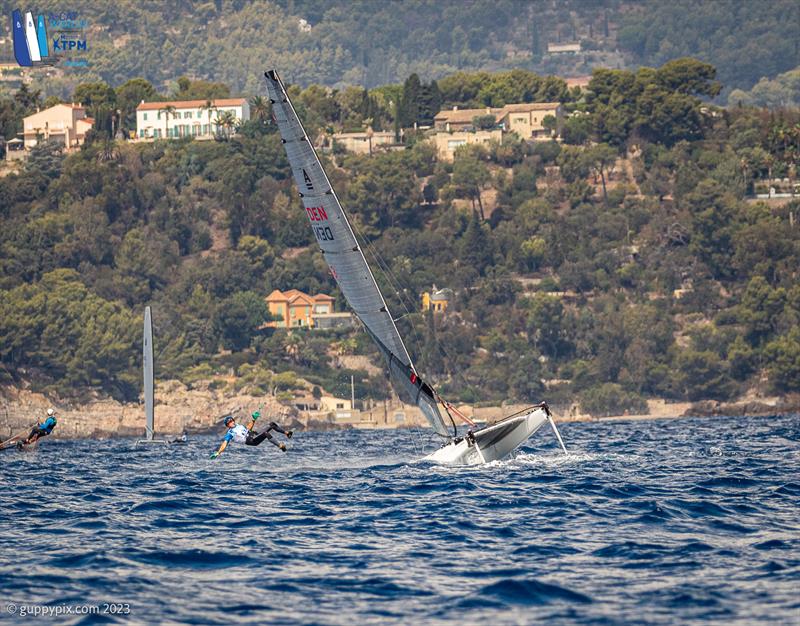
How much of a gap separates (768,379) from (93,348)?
6574 cm

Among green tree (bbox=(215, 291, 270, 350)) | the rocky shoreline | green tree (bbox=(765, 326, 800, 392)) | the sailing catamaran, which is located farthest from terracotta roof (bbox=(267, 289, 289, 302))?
the sailing catamaran

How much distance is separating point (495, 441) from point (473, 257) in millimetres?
131853

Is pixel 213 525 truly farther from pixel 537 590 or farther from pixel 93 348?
pixel 93 348

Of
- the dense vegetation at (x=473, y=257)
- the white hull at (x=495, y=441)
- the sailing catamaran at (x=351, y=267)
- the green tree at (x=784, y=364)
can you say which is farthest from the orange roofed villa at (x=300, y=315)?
the white hull at (x=495, y=441)

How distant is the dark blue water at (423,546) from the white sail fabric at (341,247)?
3.22 meters

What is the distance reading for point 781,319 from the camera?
495 feet

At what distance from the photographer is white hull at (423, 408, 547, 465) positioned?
1494 inches

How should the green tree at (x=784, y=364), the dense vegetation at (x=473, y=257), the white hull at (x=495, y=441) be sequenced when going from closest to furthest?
the white hull at (x=495, y=441)
the green tree at (x=784, y=364)
the dense vegetation at (x=473, y=257)

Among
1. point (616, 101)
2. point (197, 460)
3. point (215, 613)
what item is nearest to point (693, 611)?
point (215, 613)

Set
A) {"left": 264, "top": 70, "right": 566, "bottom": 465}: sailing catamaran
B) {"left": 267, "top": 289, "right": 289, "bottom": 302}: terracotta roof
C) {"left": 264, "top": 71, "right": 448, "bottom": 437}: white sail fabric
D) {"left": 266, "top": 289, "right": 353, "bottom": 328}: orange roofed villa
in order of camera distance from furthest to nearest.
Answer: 1. {"left": 267, "top": 289, "right": 289, "bottom": 302}: terracotta roof
2. {"left": 266, "top": 289, "right": 353, "bottom": 328}: orange roofed villa
3. {"left": 264, "top": 71, "right": 448, "bottom": 437}: white sail fabric
4. {"left": 264, "top": 70, "right": 566, "bottom": 465}: sailing catamaran

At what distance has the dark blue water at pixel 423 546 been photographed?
21.1m

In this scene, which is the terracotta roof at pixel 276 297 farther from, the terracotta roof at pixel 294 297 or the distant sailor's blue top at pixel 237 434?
the distant sailor's blue top at pixel 237 434

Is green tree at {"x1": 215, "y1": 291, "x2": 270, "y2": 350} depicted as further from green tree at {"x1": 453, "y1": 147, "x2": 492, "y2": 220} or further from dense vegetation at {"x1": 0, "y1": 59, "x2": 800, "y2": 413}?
green tree at {"x1": 453, "y1": 147, "x2": 492, "y2": 220}

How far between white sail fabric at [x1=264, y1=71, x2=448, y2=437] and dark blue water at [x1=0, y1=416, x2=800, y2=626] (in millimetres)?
3221
